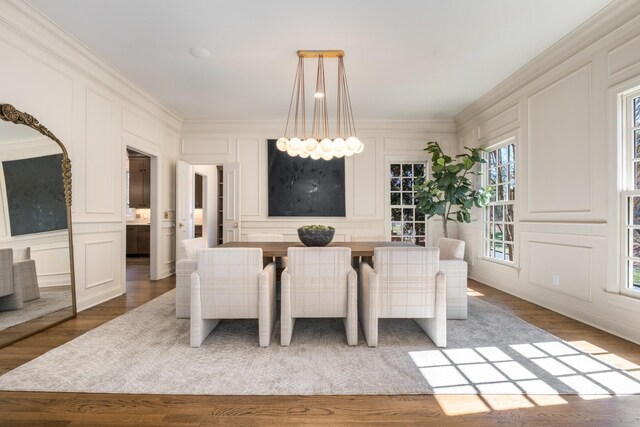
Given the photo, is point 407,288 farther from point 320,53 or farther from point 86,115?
point 86,115

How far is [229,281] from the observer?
2398mm

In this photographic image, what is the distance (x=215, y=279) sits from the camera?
2395 millimetres

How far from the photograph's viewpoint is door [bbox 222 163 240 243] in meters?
5.64

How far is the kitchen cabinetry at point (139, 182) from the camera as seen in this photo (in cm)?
764

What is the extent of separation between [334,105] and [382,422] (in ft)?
14.6

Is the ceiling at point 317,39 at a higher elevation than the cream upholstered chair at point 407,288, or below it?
higher

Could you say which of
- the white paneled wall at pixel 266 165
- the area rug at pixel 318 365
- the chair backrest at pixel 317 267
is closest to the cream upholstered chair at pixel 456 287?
the area rug at pixel 318 365

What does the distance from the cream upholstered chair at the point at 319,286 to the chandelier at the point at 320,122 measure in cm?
127

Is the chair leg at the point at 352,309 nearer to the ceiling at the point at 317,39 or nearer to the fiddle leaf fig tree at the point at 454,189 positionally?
the ceiling at the point at 317,39

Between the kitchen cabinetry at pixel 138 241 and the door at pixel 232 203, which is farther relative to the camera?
the kitchen cabinetry at pixel 138 241

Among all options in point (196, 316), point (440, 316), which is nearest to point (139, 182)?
point (196, 316)

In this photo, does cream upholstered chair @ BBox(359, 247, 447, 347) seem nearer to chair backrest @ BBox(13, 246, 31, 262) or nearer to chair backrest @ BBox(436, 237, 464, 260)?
chair backrest @ BBox(436, 237, 464, 260)

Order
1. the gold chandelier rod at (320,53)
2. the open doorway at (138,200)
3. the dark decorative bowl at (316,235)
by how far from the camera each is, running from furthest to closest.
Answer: the open doorway at (138,200) → the gold chandelier rod at (320,53) → the dark decorative bowl at (316,235)

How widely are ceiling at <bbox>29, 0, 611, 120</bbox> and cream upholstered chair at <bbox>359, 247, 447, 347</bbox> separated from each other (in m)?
2.08
